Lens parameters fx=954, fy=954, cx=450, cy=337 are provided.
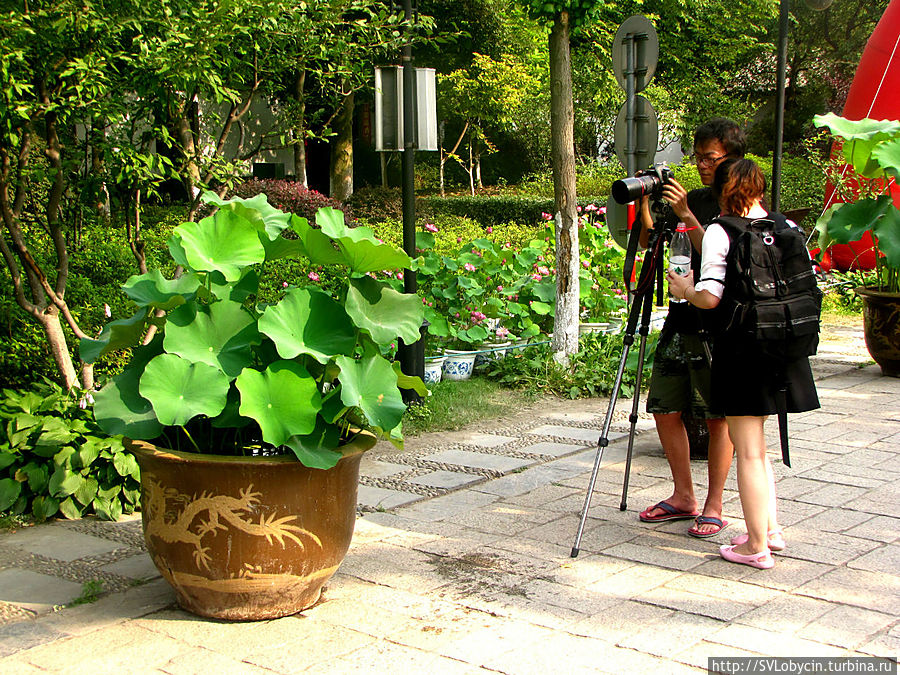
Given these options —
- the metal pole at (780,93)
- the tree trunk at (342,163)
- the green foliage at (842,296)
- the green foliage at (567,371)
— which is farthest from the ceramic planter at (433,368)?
the tree trunk at (342,163)

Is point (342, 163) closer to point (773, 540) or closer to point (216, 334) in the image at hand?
point (773, 540)

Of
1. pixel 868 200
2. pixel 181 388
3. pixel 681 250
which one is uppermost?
pixel 868 200

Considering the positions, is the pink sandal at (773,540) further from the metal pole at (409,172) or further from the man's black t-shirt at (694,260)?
the metal pole at (409,172)

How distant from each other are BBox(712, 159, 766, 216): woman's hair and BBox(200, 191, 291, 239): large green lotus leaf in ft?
5.93

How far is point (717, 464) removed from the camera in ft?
14.3

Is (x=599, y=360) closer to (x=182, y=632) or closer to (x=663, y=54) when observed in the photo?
(x=182, y=632)

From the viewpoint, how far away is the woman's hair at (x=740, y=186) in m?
3.87

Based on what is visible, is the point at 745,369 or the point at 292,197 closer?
the point at 745,369

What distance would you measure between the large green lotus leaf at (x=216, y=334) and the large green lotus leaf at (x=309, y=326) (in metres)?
0.13

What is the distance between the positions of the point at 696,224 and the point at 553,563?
161 centimetres

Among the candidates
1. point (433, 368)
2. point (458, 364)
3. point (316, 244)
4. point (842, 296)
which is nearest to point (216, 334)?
point (316, 244)

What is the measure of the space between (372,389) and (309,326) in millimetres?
330

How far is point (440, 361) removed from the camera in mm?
7746

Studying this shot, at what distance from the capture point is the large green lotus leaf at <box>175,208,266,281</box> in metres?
3.48
